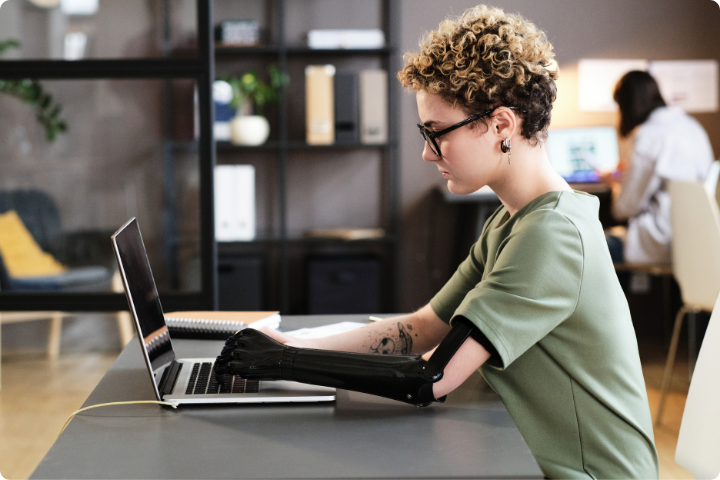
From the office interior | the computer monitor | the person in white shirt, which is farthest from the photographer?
the computer monitor

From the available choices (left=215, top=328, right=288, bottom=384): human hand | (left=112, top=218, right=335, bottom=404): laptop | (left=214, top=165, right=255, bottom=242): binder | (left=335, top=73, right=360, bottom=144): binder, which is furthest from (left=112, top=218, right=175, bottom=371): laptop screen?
(left=335, top=73, right=360, bottom=144): binder

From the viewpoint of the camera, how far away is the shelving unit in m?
3.62

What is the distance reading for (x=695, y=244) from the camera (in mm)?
2438

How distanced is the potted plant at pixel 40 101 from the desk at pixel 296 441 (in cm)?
146

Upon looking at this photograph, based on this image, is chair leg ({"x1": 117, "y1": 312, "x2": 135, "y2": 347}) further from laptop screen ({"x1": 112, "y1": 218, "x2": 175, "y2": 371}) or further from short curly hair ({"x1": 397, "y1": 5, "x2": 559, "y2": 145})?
short curly hair ({"x1": 397, "y1": 5, "x2": 559, "y2": 145})

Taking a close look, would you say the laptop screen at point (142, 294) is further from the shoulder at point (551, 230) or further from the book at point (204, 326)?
the shoulder at point (551, 230)

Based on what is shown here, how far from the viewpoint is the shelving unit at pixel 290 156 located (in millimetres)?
3617

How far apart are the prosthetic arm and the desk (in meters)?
0.03

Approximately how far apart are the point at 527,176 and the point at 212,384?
0.56 meters

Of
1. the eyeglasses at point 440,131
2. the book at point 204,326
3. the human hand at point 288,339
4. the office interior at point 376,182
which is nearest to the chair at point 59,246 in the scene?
the office interior at point 376,182

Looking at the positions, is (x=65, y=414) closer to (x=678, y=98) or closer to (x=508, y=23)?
(x=508, y=23)

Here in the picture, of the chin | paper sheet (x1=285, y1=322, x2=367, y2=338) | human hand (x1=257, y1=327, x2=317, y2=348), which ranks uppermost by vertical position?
the chin

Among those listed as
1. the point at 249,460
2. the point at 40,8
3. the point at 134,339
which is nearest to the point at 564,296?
the point at 249,460

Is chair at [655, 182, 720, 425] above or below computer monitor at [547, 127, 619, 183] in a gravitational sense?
below
